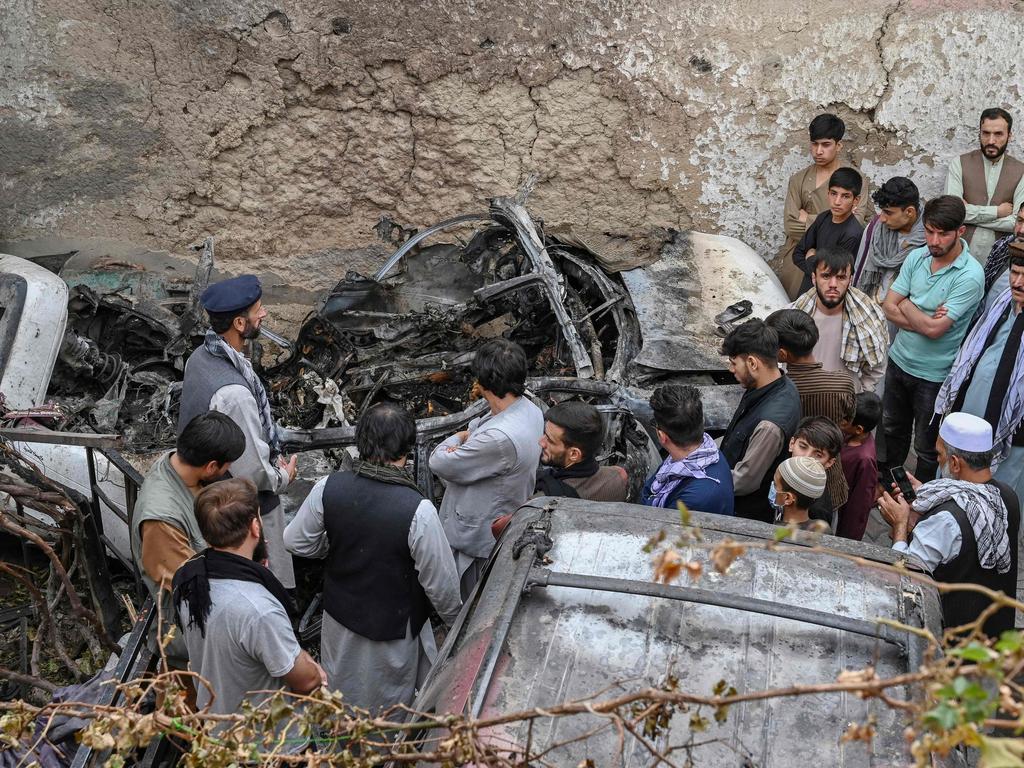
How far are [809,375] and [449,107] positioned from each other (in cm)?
417

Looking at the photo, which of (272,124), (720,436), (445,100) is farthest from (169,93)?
(720,436)

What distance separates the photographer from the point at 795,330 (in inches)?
184

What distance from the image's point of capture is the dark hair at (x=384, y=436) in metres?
3.59

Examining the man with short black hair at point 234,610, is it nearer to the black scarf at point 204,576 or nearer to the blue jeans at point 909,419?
the black scarf at point 204,576

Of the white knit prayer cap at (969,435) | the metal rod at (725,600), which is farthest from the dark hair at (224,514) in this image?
the white knit prayer cap at (969,435)

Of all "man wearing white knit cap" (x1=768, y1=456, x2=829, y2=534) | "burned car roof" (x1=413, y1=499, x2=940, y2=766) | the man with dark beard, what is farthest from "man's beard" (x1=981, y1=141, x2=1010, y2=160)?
"burned car roof" (x1=413, y1=499, x2=940, y2=766)

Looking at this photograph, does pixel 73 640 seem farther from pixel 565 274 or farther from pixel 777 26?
pixel 777 26

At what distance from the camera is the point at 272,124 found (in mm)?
7797

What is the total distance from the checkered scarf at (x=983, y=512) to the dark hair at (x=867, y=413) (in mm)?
880

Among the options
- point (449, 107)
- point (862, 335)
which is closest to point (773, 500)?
point (862, 335)

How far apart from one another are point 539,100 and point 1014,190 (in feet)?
11.2

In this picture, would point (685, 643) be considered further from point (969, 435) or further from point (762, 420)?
point (762, 420)

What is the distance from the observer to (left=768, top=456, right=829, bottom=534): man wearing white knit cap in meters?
3.78

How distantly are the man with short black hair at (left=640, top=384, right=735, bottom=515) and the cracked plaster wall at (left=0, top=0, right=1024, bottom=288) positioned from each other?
438 centimetres
